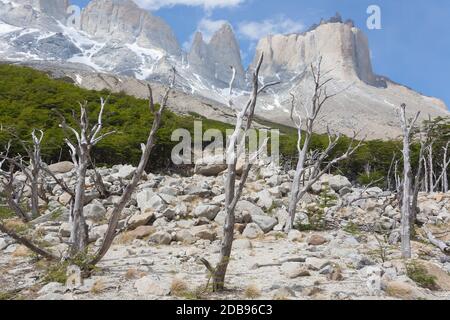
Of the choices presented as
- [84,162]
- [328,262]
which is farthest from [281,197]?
[84,162]

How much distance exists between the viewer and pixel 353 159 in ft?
136

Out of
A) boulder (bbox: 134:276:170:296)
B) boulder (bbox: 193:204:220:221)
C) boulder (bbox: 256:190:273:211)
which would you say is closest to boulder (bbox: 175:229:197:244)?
boulder (bbox: 193:204:220:221)

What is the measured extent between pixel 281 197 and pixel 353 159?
25.6 meters

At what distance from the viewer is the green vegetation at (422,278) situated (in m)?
7.65

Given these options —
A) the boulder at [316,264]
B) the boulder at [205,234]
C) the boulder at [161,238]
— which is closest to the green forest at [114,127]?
the boulder at [161,238]

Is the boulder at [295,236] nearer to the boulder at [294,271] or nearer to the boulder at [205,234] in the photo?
the boulder at [205,234]

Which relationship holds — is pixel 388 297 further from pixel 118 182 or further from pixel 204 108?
pixel 204 108

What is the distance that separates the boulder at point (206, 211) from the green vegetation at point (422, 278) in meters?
6.84

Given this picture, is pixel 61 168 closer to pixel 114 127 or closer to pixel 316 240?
pixel 114 127

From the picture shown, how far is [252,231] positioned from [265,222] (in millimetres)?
793

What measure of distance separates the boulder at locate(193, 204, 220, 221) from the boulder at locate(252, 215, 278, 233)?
119 centimetres

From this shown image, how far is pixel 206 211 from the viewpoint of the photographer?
13.8 m

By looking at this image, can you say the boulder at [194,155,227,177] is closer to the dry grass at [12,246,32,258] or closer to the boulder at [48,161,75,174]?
the boulder at [48,161,75,174]

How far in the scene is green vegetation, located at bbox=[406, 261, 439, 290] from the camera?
7.65 m
